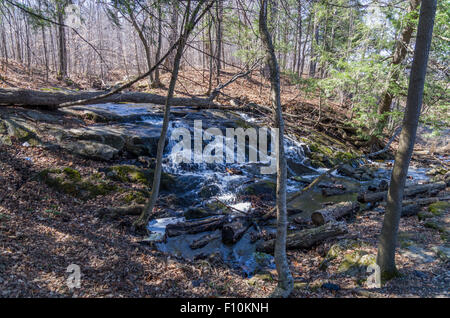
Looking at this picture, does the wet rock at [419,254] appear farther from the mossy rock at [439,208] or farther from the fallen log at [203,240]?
the fallen log at [203,240]

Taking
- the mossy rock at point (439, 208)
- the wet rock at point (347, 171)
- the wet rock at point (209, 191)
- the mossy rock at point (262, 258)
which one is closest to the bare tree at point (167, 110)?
the mossy rock at point (262, 258)

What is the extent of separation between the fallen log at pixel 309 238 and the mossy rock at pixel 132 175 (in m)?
3.82

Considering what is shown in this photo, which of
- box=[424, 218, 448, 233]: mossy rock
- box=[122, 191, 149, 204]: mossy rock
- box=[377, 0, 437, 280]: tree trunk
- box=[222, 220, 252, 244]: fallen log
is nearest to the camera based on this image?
box=[377, 0, 437, 280]: tree trunk

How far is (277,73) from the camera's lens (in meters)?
3.43

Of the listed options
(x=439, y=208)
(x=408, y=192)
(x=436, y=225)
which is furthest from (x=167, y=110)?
(x=408, y=192)

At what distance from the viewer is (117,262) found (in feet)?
14.3

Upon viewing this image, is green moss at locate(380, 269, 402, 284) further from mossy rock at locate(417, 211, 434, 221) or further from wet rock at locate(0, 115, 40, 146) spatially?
wet rock at locate(0, 115, 40, 146)

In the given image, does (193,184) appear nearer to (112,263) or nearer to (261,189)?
(261,189)

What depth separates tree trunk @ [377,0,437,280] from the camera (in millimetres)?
3174

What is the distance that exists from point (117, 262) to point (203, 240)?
1.95m

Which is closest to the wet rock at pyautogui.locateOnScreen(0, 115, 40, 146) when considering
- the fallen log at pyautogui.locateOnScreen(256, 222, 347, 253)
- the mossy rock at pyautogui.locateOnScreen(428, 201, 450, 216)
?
the fallen log at pyautogui.locateOnScreen(256, 222, 347, 253)

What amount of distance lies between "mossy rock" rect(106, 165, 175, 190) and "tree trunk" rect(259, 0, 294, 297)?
5.06m

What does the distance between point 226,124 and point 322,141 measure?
5383mm
